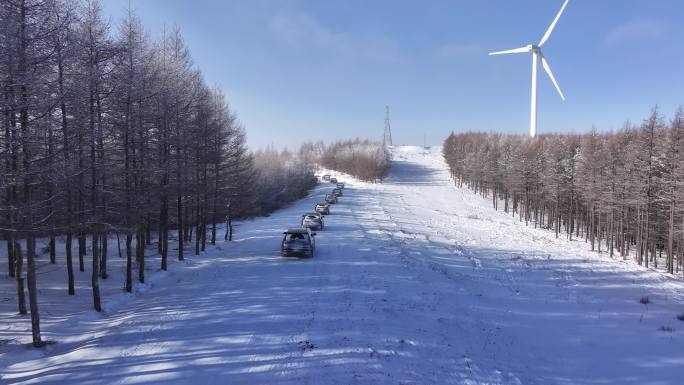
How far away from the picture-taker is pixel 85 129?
12.1 metres

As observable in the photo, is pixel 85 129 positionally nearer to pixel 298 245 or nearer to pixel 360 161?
pixel 298 245

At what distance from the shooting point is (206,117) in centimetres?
2345

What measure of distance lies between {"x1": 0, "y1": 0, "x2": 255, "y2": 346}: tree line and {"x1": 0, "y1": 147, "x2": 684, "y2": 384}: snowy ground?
59.6 inches

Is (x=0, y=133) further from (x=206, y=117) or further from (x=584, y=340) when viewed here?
(x=584, y=340)

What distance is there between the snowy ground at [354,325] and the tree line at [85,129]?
1513 millimetres

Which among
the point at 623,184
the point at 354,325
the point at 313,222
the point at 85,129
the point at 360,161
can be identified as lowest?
the point at 354,325

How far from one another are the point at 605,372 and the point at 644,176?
28.2m

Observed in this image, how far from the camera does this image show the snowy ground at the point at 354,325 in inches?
348

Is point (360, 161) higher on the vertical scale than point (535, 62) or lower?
lower

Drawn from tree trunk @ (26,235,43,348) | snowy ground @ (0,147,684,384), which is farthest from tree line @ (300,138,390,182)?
tree trunk @ (26,235,43,348)

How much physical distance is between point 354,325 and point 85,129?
31.9 feet

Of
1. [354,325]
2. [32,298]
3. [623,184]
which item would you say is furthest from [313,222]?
[623,184]

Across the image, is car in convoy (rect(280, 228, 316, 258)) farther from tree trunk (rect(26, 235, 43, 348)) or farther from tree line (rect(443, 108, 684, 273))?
tree line (rect(443, 108, 684, 273))

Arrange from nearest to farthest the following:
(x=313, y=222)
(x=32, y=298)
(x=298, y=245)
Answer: (x=32, y=298)
(x=298, y=245)
(x=313, y=222)
